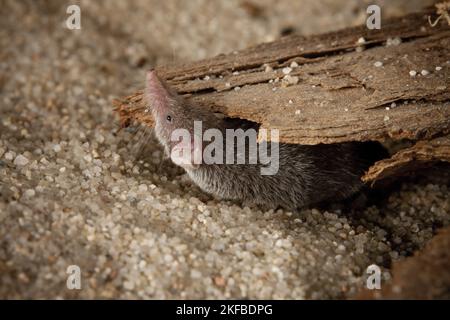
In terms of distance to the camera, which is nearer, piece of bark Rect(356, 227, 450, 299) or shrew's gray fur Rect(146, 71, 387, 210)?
piece of bark Rect(356, 227, 450, 299)

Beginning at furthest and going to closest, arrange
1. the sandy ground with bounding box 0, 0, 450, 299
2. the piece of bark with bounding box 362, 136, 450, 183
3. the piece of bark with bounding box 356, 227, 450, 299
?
1. the piece of bark with bounding box 362, 136, 450, 183
2. the sandy ground with bounding box 0, 0, 450, 299
3. the piece of bark with bounding box 356, 227, 450, 299

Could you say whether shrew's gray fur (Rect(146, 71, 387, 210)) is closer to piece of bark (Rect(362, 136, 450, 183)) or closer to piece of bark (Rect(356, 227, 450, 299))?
piece of bark (Rect(362, 136, 450, 183))

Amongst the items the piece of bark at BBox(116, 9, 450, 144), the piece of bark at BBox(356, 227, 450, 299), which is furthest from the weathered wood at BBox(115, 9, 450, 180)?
the piece of bark at BBox(356, 227, 450, 299)

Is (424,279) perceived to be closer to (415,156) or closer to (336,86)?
(415,156)

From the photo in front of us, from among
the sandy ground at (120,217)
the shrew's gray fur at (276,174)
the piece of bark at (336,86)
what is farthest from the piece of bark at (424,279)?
the shrew's gray fur at (276,174)

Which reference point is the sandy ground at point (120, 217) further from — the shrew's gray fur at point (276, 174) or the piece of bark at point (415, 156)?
the piece of bark at point (415, 156)

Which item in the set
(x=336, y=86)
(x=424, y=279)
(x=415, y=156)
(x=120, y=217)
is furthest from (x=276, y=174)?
(x=424, y=279)
